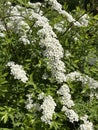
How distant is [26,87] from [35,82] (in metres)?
0.11

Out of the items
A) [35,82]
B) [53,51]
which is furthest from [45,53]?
[35,82]

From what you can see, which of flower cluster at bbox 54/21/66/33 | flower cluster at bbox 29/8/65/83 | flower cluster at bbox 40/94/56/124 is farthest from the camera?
flower cluster at bbox 54/21/66/33

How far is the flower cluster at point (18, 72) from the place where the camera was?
12.5ft

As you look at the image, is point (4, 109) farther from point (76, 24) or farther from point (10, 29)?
point (76, 24)

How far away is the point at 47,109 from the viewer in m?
3.77

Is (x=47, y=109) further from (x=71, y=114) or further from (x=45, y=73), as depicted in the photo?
(x=45, y=73)

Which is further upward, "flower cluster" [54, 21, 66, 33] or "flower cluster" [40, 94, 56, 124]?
"flower cluster" [54, 21, 66, 33]

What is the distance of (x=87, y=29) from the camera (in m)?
4.88

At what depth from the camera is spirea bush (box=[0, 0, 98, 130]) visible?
3934 mm

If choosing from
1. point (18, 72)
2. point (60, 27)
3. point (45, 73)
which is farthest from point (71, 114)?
point (60, 27)

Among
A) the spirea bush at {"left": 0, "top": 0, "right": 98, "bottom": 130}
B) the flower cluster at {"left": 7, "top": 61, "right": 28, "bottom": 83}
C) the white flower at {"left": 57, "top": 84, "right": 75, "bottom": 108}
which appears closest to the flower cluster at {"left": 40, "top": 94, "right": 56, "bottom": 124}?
the spirea bush at {"left": 0, "top": 0, "right": 98, "bottom": 130}

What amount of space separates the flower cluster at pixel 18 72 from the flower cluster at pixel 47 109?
0.28 metres

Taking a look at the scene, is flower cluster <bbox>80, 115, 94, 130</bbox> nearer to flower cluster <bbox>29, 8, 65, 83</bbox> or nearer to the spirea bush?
the spirea bush

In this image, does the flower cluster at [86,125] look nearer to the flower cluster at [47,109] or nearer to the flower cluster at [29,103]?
the flower cluster at [47,109]
